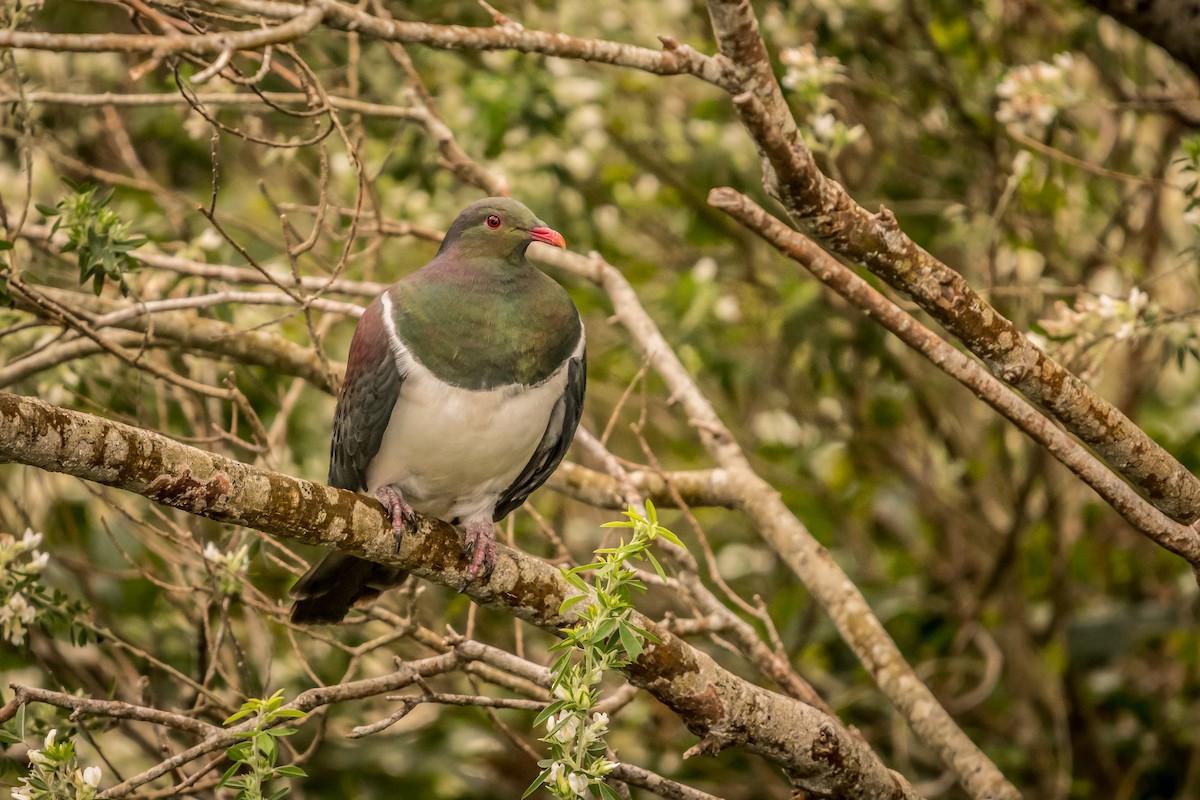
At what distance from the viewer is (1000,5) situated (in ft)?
17.9

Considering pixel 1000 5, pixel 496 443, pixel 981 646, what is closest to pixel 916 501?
pixel 981 646

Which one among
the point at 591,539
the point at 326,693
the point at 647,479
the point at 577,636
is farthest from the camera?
the point at 591,539

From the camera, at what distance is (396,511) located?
2.72 metres

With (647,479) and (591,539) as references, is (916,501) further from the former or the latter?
(647,479)

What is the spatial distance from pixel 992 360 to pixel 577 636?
1.06 m

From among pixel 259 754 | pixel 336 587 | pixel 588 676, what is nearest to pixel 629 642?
pixel 588 676

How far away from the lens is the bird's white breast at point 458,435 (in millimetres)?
2998

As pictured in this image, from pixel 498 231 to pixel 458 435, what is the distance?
1.89 feet

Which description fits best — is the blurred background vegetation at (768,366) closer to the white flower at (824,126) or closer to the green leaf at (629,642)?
the white flower at (824,126)

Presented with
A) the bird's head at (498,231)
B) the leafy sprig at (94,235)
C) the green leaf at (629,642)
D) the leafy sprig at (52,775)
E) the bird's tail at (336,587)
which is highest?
the bird's head at (498,231)

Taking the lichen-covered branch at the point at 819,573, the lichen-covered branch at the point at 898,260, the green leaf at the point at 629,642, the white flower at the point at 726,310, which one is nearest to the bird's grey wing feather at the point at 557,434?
the lichen-covered branch at the point at 819,573

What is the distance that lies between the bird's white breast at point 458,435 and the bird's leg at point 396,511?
0.13m

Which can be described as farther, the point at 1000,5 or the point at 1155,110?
the point at 1000,5

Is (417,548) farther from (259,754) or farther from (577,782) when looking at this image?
(577,782)
